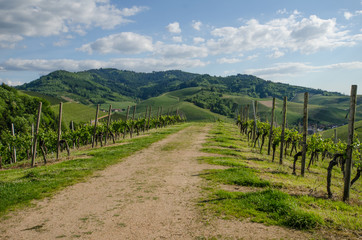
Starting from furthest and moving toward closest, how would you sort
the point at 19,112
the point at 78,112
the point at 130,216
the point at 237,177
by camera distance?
the point at 78,112
the point at 19,112
the point at 237,177
the point at 130,216

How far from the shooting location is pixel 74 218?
7.64m

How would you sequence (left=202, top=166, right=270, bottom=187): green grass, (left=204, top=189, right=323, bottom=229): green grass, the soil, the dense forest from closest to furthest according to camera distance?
the soil, (left=204, top=189, right=323, bottom=229): green grass, (left=202, top=166, right=270, bottom=187): green grass, the dense forest

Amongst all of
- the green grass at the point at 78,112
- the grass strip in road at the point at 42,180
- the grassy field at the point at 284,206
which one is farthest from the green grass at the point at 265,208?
the green grass at the point at 78,112

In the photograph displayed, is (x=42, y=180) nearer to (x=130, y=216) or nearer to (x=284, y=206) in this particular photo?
(x=130, y=216)

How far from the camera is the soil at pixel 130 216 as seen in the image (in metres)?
6.48

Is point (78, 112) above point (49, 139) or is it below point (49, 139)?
below

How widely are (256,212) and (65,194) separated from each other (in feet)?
25.6

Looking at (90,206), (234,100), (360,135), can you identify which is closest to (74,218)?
(90,206)

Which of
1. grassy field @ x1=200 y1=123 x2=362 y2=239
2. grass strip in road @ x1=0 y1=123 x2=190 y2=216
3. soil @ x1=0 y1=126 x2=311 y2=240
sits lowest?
grass strip in road @ x1=0 y1=123 x2=190 y2=216

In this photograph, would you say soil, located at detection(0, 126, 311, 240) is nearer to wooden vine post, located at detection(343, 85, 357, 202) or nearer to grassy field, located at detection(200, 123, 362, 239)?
grassy field, located at detection(200, 123, 362, 239)

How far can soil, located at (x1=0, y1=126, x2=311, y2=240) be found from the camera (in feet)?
21.2

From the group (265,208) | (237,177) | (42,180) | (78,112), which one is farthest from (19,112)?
(265,208)

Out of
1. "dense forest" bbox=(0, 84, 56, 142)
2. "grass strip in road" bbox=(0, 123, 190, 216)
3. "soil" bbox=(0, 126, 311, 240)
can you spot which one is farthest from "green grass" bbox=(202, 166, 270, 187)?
"dense forest" bbox=(0, 84, 56, 142)

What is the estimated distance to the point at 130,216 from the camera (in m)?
7.66
